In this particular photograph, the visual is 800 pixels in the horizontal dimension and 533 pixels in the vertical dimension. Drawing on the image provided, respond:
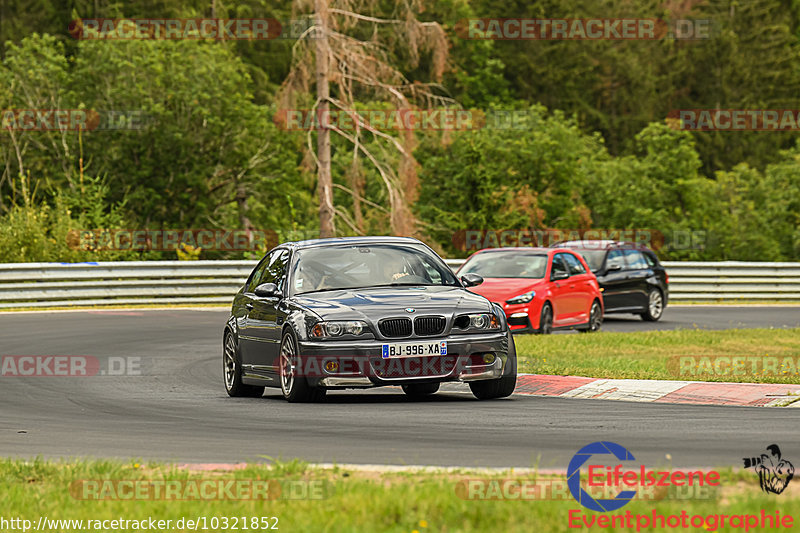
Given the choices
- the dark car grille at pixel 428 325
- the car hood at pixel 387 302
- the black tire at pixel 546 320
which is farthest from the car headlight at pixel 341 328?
the black tire at pixel 546 320

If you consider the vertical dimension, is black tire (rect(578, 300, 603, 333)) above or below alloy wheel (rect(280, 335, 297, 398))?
below

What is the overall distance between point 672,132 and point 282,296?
141 feet

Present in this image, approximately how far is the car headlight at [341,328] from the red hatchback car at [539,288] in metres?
9.06

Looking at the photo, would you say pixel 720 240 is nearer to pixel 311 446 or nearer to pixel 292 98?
pixel 292 98

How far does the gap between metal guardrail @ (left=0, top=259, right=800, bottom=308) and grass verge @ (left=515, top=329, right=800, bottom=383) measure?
1131 cm

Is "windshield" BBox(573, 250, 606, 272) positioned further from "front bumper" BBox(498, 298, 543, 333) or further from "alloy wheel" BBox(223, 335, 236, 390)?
"alloy wheel" BBox(223, 335, 236, 390)

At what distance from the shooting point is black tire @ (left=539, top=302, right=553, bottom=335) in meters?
21.6

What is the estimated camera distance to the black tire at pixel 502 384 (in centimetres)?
1273

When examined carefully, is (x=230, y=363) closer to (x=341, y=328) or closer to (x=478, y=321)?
(x=341, y=328)

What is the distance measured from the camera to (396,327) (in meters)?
12.2

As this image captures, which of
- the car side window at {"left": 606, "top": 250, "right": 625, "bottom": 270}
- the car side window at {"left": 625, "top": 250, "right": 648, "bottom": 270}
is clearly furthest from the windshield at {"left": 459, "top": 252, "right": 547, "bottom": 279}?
the car side window at {"left": 625, "top": 250, "right": 648, "bottom": 270}

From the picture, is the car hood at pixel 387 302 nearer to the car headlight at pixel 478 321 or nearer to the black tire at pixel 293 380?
the car headlight at pixel 478 321

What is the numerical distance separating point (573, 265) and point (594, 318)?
40.4 inches

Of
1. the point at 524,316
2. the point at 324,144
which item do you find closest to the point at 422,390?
the point at 524,316
